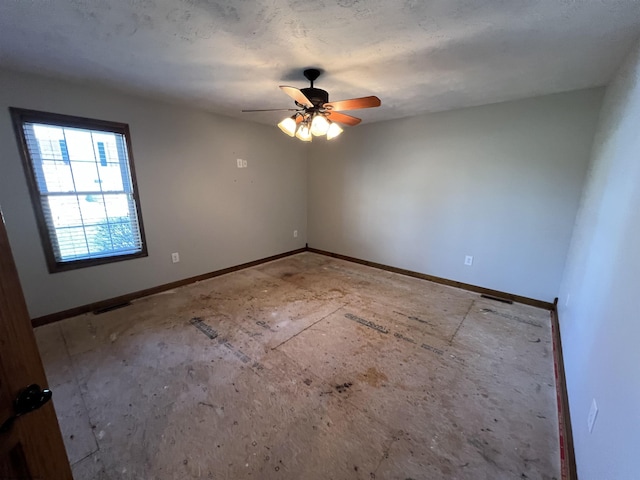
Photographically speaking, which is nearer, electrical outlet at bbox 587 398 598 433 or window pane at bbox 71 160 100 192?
electrical outlet at bbox 587 398 598 433

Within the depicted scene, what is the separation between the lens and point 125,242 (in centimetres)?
292

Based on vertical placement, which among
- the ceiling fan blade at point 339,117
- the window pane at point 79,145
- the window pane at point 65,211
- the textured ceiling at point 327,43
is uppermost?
the textured ceiling at point 327,43

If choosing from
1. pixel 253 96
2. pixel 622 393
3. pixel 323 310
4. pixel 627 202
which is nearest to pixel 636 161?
pixel 627 202

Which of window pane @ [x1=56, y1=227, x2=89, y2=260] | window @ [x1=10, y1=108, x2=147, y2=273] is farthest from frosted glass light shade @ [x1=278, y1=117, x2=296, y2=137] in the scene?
window pane @ [x1=56, y1=227, x2=89, y2=260]

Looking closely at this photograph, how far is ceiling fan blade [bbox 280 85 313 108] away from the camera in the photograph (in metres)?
1.78

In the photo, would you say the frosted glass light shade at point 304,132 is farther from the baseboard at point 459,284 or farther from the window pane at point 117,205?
the baseboard at point 459,284

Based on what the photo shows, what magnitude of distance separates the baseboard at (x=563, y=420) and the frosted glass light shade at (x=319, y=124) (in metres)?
2.48

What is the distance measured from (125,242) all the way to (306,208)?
113 inches

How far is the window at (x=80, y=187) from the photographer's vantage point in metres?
2.30

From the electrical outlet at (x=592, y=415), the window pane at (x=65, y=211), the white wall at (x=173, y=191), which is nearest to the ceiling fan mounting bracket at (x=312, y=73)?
the white wall at (x=173, y=191)

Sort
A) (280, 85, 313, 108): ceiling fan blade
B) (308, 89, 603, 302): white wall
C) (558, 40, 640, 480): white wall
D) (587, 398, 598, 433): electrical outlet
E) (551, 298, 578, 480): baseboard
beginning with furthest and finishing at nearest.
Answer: (308, 89, 603, 302): white wall → (280, 85, 313, 108): ceiling fan blade → (551, 298, 578, 480): baseboard → (587, 398, 598, 433): electrical outlet → (558, 40, 640, 480): white wall

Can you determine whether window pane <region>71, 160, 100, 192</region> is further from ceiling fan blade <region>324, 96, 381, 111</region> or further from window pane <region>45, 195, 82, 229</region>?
ceiling fan blade <region>324, 96, 381, 111</region>

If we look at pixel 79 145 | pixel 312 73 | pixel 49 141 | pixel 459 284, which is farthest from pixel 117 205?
pixel 459 284

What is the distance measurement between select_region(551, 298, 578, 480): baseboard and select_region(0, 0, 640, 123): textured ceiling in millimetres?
2195
